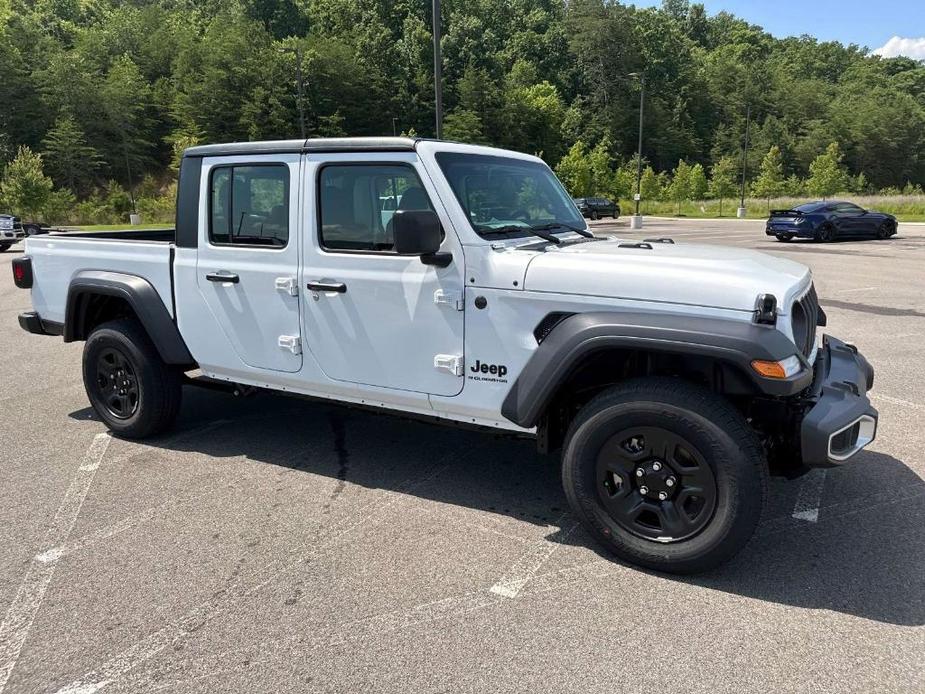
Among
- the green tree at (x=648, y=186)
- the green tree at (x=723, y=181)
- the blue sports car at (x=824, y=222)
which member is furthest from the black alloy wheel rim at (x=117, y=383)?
the green tree at (x=648, y=186)

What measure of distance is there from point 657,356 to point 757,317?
22.3 inches

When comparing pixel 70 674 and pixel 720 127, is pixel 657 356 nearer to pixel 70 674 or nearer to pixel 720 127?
pixel 70 674

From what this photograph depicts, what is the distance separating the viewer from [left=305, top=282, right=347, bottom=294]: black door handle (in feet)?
12.5

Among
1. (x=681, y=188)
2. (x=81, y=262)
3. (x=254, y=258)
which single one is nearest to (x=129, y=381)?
(x=81, y=262)

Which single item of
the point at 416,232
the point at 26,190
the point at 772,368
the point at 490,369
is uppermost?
the point at 26,190

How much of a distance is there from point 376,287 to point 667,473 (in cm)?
177

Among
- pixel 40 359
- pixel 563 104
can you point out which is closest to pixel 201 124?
pixel 563 104

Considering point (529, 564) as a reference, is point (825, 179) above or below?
above

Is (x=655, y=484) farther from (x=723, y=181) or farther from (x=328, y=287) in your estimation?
(x=723, y=181)

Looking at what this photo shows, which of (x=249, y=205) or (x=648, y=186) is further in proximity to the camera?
(x=648, y=186)

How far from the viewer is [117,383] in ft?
16.1

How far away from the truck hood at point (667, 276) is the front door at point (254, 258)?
157 cm

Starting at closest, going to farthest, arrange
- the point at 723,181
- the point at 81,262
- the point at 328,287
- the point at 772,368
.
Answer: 1. the point at 772,368
2. the point at 328,287
3. the point at 81,262
4. the point at 723,181

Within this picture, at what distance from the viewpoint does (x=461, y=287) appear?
3.45m
